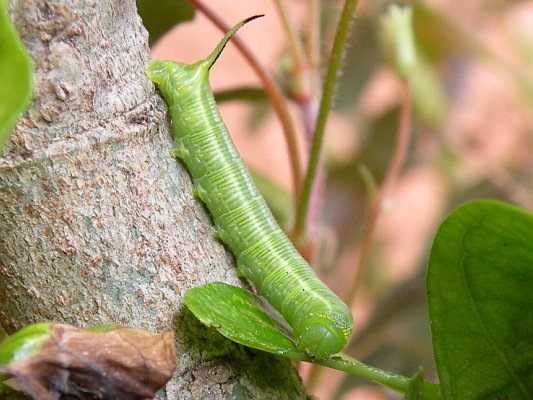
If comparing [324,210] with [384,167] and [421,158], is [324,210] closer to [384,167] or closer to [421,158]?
[384,167]

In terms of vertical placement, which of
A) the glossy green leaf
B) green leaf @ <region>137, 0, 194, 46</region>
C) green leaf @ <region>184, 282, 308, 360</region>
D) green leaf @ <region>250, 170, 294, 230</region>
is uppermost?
green leaf @ <region>137, 0, 194, 46</region>

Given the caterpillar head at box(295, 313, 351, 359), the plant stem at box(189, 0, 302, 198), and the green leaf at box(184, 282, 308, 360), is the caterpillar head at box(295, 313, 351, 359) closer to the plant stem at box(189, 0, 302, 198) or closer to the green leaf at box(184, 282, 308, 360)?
the green leaf at box(184, 282, 308, 360)

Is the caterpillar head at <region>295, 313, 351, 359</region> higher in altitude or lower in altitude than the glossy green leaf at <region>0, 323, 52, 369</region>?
lower

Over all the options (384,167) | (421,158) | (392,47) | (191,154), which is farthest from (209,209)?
(421,158)

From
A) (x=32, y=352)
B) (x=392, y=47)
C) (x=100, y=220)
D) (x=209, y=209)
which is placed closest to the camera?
(x=32, y=352)

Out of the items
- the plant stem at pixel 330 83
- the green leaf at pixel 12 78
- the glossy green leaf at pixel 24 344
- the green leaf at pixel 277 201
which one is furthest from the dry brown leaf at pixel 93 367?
the green leaf at pixel 277 201

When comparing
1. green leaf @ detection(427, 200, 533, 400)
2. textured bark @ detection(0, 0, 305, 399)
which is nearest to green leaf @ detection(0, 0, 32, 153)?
textured bark @ detection(0, 0, 305, 399)

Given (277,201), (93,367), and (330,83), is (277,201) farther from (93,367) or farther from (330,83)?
(93,367)
